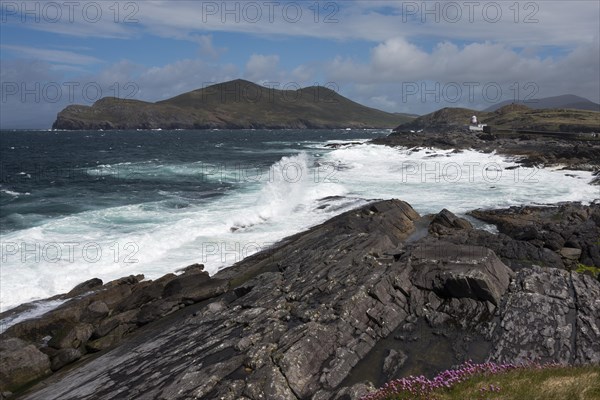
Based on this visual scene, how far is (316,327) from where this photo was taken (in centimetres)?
1271

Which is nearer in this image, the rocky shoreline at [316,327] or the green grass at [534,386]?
the green grass at [534,386]

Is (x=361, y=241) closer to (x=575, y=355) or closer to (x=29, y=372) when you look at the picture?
(x=575, y=355)

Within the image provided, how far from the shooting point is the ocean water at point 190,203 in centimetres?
2550

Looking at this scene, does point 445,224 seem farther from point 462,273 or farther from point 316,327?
point 316,327

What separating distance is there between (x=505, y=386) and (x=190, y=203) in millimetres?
35294

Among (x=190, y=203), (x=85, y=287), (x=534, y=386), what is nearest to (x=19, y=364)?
(x=85, y=287)

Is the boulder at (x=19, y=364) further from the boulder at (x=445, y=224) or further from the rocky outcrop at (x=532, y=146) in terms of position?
the rocky outcrop at (x=532, y=146)

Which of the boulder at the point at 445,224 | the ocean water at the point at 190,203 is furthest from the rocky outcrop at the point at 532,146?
the boulder at the point at 445,224

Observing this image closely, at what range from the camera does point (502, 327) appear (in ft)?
43.3

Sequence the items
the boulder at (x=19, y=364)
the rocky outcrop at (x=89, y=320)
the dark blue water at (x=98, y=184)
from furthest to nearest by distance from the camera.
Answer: the dark blue water at (x=98, y=184) → the rocky outcrop at (x=89, y=320) → the boulder at (x=19, y=364)

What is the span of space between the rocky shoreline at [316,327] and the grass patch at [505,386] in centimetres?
147

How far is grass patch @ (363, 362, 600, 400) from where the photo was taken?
8375mm

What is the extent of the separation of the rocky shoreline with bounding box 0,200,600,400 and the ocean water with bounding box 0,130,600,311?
14.9 ft

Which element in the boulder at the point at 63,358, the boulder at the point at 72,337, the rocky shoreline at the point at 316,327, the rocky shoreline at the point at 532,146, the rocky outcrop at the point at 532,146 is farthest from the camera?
the rocky outcrop at the point at 532,146
